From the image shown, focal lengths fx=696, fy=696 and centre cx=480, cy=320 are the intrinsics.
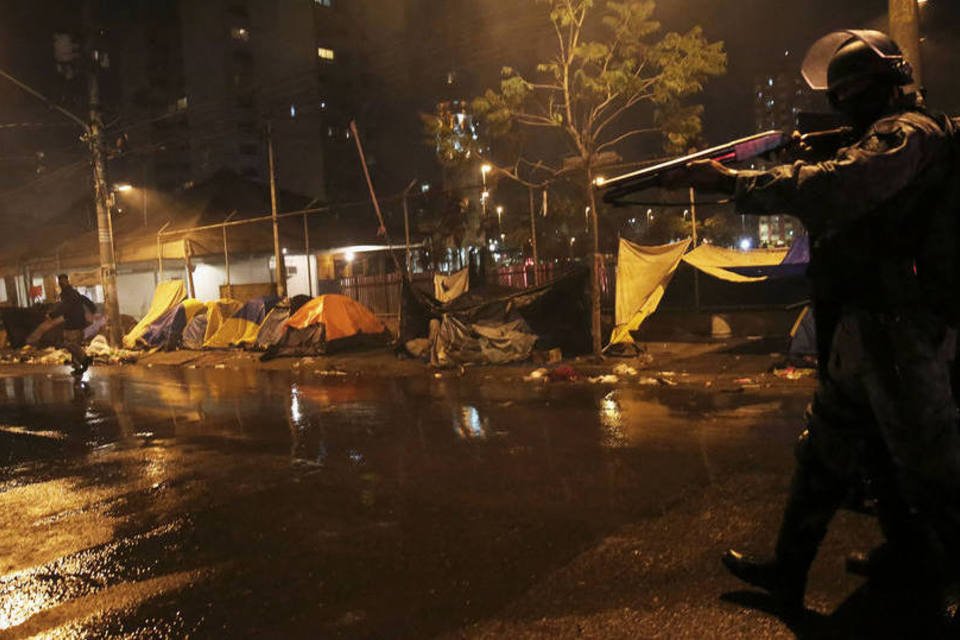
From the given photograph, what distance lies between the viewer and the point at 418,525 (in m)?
4.19

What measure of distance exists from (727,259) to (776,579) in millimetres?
10128

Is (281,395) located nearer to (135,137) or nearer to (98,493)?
(98,493)

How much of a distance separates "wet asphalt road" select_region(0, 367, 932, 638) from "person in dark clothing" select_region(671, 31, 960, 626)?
672 millimetres

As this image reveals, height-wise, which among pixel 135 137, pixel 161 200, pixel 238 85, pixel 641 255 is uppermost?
pixel 238 85

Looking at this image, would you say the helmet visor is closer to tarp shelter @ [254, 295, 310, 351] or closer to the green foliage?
the green foliage

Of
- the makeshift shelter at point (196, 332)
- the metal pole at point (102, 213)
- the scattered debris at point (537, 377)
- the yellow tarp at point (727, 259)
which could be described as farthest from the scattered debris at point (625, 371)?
the metal pole at point (102, 213)

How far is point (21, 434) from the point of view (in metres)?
8.05

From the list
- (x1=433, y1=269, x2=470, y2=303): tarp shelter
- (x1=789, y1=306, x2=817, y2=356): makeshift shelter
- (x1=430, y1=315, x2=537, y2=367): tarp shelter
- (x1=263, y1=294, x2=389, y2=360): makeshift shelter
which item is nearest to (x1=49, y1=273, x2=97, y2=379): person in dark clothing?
(x1=263, y1=294, x2=389, y2=360): makeshift shelter

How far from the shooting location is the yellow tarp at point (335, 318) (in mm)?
14875

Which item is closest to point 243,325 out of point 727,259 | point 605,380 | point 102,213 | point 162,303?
point 162,303

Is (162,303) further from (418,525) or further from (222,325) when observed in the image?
(418,525)

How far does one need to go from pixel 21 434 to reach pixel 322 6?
57367 millimetres

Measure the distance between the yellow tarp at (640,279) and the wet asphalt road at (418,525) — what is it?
3.37 m

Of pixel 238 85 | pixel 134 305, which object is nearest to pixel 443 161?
pixel 134 305
